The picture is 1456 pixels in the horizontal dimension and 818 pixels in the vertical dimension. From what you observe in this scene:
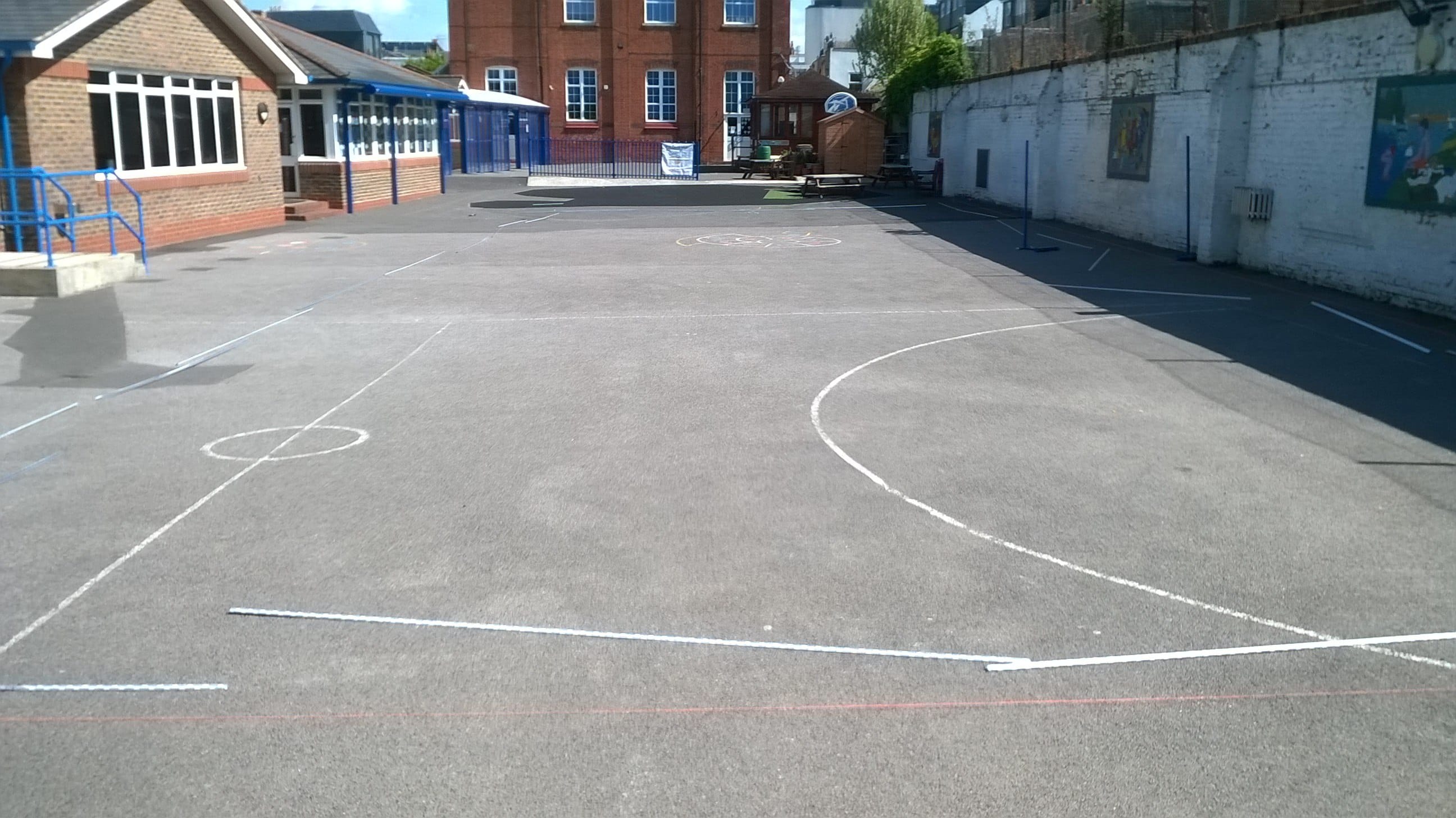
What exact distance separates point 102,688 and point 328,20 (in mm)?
90966

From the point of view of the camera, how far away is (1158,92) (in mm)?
23375

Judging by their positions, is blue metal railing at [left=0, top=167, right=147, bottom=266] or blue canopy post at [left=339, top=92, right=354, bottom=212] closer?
blue metal railing at [left=0, top=167, right=147, bottom=266]

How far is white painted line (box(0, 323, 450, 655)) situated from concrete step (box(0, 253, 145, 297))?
7617mm

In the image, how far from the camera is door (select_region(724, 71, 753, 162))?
60.1m

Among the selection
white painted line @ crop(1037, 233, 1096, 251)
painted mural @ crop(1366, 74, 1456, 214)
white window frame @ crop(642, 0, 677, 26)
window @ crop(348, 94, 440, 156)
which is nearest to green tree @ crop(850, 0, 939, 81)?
white window frame @ crop(642, 0, 677, 26)

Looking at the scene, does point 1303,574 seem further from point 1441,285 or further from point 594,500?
point 1441,285

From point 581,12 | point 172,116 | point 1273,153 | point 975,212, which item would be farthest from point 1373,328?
point 581,12

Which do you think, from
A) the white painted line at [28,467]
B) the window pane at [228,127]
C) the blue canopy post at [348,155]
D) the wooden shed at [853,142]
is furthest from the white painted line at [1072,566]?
the wooden shed at [853,142]

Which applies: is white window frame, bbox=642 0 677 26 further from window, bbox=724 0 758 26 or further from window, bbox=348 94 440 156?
window, bbox=348 94 440 156

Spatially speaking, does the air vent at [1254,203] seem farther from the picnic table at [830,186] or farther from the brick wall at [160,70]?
the picnic table at [830,186]

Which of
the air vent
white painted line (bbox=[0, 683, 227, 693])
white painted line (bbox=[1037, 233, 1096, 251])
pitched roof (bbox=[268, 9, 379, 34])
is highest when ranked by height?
pitched roof (bbox=[268, 9, 379, 34])

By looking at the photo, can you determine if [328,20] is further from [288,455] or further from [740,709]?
[740,709]

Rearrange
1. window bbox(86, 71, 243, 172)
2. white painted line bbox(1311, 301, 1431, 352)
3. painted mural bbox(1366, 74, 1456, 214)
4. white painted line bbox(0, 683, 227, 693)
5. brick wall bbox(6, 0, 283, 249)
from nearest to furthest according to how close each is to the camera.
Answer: white painted line bbox(0, 683, 227, 693) → white painted line bbox(1311, 301, 1431, 352) → painted mural bbox(1366, 74, 1456, 214) → brick wall bbox(6, 0, 283, 249) → window bbox(86, 71, 243, 172)

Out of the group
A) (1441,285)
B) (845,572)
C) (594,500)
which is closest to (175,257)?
(594,500)
